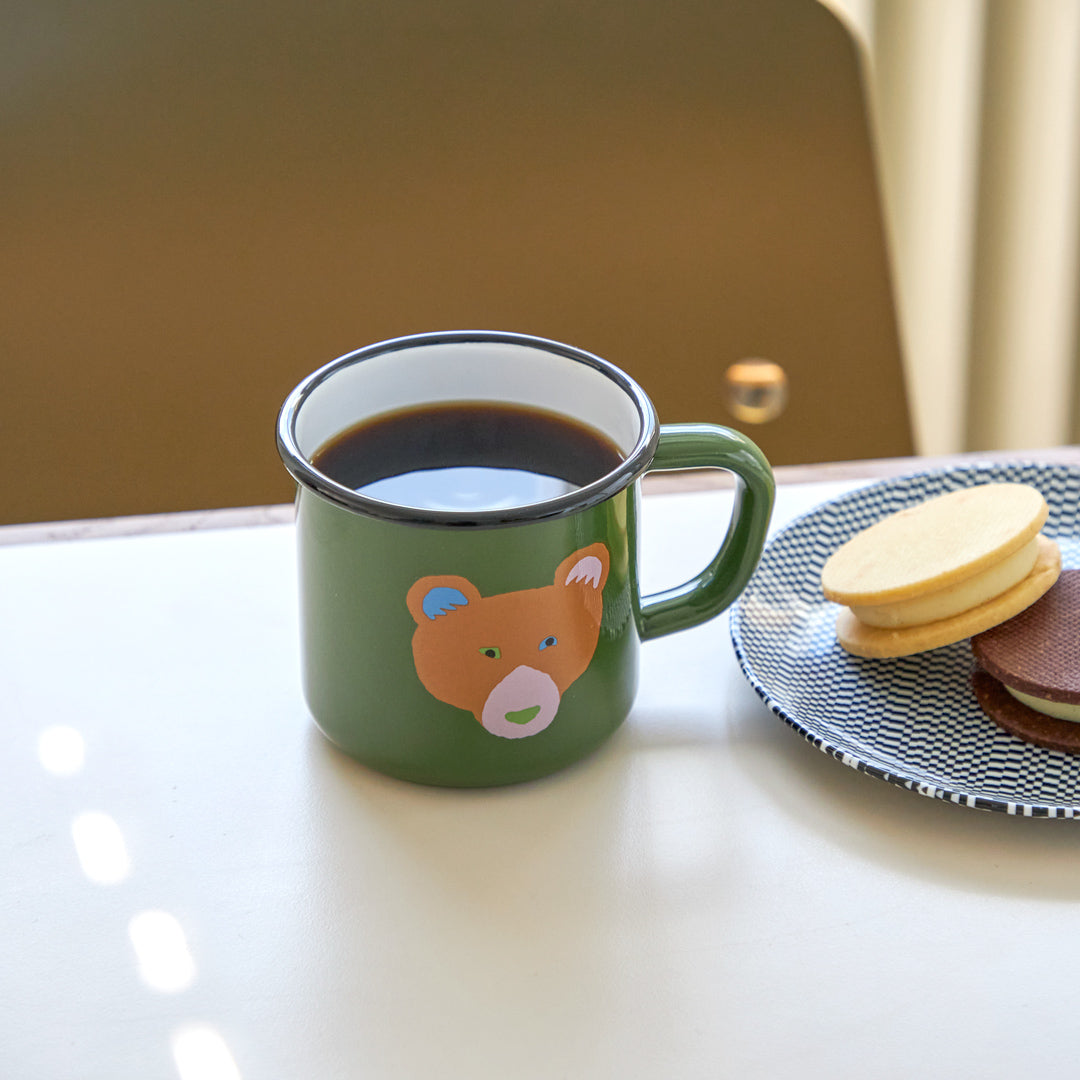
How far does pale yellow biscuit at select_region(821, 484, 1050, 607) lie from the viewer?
0.54 meters

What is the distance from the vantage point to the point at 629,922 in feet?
1.56

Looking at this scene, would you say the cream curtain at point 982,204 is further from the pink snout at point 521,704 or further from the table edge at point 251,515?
the pink snout at point 521,704

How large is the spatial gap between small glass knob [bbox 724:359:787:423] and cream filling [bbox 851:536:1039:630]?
922 millimetres

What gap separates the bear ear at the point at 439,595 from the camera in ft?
1.53

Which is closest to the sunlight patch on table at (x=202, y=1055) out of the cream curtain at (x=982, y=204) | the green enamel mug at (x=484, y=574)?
the green enamel mug at (x=484, y=574)

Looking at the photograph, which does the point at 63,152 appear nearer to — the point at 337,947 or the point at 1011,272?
the point at 337,947

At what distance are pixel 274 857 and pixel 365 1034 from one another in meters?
0.09

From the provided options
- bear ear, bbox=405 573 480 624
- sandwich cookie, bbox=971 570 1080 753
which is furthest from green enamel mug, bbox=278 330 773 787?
sandwich cookie, bbox=971 570 1080 753

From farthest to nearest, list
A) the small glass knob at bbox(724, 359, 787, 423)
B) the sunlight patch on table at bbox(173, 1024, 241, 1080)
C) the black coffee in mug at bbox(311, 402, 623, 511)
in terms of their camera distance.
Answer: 1. the small glass knob at bbox(724, 359, 787, 423)
2. the black coffee in mug at bbox(311, 402, 623, 511)
3. the sunlight patch on table at bbox(173, 1024, 241, 1080)

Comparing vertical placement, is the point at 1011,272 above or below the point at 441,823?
below

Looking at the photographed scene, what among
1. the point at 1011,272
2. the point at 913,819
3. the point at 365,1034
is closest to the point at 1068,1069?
the point at 913,819

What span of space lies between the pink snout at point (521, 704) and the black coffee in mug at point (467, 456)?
69 mm

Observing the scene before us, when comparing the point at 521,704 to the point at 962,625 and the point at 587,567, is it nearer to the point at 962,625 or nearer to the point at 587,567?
the point at 587,567

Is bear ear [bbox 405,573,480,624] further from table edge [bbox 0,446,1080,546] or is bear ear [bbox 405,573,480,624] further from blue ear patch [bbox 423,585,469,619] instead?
table edge [bbox 0,446,1080,546]
